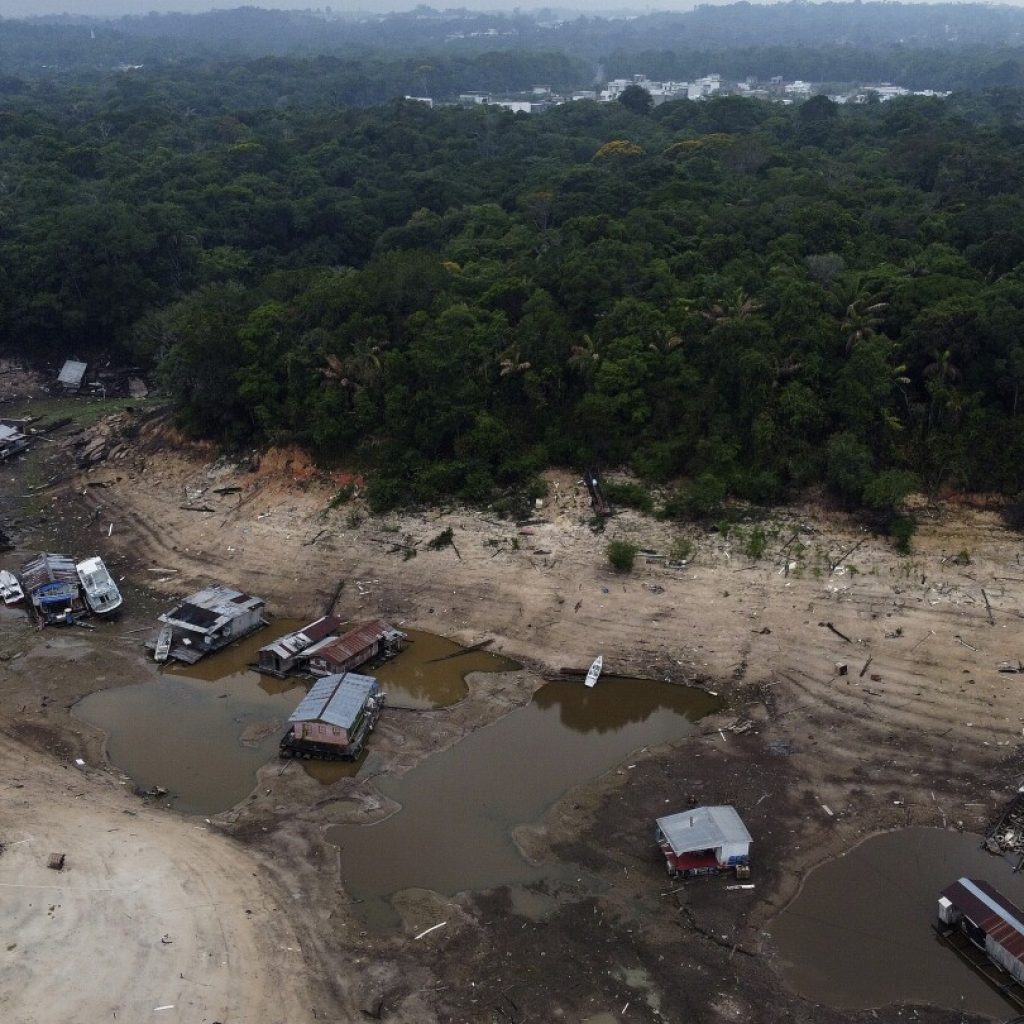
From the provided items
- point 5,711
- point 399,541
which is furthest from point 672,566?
point 5,711

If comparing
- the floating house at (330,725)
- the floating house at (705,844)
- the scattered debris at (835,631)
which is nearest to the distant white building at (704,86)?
the scattered debris at (835,631)

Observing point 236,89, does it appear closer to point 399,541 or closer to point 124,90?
point 124,90

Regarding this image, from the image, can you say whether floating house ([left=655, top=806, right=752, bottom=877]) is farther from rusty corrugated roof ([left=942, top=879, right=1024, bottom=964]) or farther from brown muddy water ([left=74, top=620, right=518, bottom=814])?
brown muddy water ([left=74, top=620, right=518, bottom=814])

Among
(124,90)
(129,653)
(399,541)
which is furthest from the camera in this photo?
(124,90)

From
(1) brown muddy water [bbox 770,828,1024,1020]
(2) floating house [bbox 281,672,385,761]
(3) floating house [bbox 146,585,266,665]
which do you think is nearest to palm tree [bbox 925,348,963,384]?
(1) brown muddy water [bbox 770,828,1024,1020]

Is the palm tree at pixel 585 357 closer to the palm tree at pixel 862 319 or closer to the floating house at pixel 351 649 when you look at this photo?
the palm tree at pixel 862 319

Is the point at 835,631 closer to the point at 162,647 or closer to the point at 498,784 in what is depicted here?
the point at 498,784

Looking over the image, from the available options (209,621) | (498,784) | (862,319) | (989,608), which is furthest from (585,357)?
(498,784)
